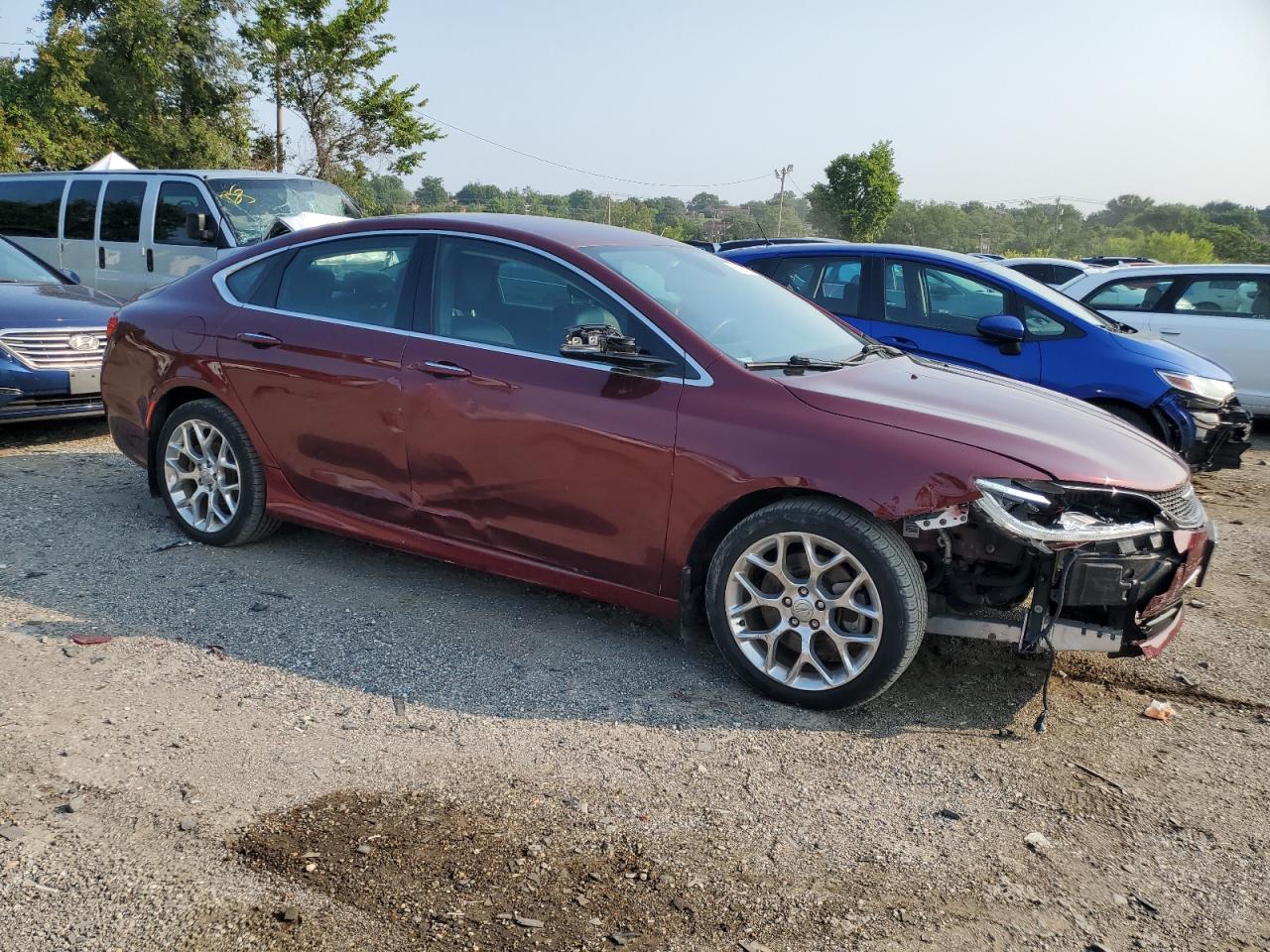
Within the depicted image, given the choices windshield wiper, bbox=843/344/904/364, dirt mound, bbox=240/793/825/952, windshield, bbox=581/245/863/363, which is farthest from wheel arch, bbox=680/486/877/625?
dirt mound, bbox=240/793/825/952

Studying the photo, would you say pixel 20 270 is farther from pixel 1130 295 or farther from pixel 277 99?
pixel 277 99

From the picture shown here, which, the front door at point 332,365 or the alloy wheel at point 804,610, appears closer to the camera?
the alloy wheel at point 804,610

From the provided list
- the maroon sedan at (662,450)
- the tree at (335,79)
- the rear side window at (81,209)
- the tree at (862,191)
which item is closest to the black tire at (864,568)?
the maroon sedan at (662,450)

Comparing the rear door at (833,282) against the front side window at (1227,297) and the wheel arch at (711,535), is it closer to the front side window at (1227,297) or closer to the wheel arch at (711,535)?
the wheel arch at (711,535)

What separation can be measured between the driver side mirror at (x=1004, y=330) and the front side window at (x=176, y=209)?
7626 millimetres

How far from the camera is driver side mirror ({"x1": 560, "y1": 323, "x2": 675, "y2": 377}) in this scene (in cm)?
399

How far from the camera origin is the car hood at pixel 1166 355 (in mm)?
7078

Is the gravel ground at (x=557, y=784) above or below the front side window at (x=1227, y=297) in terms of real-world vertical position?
below

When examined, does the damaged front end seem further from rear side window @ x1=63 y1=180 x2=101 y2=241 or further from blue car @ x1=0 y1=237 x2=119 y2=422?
rear side window @ x1=63 y1=180 x2=101 y2=241

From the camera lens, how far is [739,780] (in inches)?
131

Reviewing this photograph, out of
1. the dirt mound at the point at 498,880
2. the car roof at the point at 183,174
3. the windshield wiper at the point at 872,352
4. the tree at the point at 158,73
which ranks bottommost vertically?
the dirt mound at the point at 498,880

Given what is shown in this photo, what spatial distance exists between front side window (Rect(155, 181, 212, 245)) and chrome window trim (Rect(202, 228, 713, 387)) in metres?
5.82

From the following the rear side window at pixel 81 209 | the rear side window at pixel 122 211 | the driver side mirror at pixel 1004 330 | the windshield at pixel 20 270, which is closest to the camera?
the driver side mirror at pixel 1004 330

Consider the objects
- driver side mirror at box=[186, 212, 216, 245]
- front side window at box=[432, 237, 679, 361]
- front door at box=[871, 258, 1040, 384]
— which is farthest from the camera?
driver side mirror at box=[186, 212, 216, 245]
